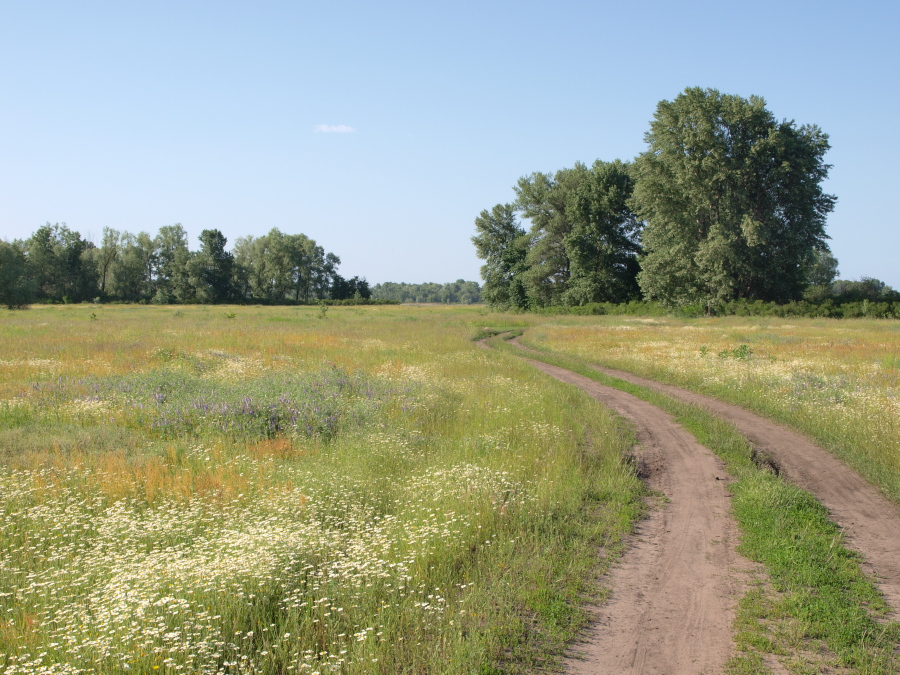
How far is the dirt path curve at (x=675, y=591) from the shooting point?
4672 mm

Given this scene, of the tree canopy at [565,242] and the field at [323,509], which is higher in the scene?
the tree canopy at [565,242]

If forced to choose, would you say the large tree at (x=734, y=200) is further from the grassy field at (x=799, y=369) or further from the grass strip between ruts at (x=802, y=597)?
the grass strip between ruts at (x=802, y=597)

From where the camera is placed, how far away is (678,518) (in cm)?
775

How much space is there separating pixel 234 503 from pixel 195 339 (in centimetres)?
2614

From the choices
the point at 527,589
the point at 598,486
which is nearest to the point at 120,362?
the point at 598,486

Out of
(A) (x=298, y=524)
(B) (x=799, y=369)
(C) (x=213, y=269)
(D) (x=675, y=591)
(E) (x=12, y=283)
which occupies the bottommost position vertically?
(D) (x=675, y=591)

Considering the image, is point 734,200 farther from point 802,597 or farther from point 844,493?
point 802,597

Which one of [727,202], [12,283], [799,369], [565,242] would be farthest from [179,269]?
[799,369]

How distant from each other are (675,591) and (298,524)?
4.14 metres

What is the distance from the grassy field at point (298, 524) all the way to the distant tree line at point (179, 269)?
95.8 m

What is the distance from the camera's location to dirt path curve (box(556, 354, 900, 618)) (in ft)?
20.8

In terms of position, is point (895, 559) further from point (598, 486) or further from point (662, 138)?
point (662, 138)

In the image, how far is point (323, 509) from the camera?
7719mm

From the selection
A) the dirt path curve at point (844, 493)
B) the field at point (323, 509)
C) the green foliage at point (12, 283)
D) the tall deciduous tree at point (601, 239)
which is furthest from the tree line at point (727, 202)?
the green foliage at point (12, 283)
